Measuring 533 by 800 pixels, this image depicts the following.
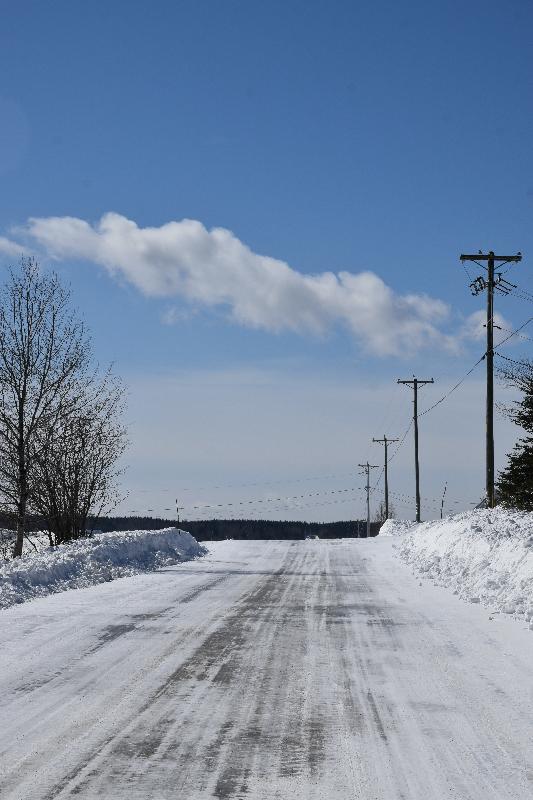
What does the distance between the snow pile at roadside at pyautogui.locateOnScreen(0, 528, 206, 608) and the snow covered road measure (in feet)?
5.33

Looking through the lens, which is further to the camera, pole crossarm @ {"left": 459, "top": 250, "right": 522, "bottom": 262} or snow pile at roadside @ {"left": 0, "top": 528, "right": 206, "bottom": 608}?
pole crossarm @ {"left": 459, "top": 250, "right": 522, "bottom": 262}

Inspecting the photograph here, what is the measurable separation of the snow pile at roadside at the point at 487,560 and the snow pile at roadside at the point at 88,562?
287 inches

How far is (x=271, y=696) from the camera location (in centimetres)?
656

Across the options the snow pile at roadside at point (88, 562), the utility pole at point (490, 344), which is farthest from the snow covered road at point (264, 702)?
the utility pole at point (490, 344)

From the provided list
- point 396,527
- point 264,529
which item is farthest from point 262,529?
point 396,527

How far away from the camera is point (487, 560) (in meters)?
15.5

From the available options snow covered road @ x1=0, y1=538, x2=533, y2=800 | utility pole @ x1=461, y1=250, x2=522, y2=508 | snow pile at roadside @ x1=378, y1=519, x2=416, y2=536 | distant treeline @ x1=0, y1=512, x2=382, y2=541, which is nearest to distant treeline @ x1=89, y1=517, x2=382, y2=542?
distant treeline @ x1=0, y1=512, x2=382, y2=541

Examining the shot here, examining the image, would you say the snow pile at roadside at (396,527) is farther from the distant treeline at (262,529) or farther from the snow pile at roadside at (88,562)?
the distant treeline at (262,529)

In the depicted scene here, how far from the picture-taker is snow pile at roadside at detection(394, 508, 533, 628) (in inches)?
497

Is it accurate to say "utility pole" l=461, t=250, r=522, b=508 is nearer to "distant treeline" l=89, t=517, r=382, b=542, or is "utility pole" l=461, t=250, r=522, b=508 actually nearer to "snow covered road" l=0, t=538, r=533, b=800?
"snow covered road" l=0, t=538, r=533, b=800

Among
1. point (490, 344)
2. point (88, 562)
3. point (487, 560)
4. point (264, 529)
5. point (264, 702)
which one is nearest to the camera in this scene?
point (264, 702)

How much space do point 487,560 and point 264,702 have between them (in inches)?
404

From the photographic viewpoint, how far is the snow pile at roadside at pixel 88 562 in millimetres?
14023

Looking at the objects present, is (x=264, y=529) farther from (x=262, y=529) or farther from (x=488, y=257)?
(x=488, y=257)
